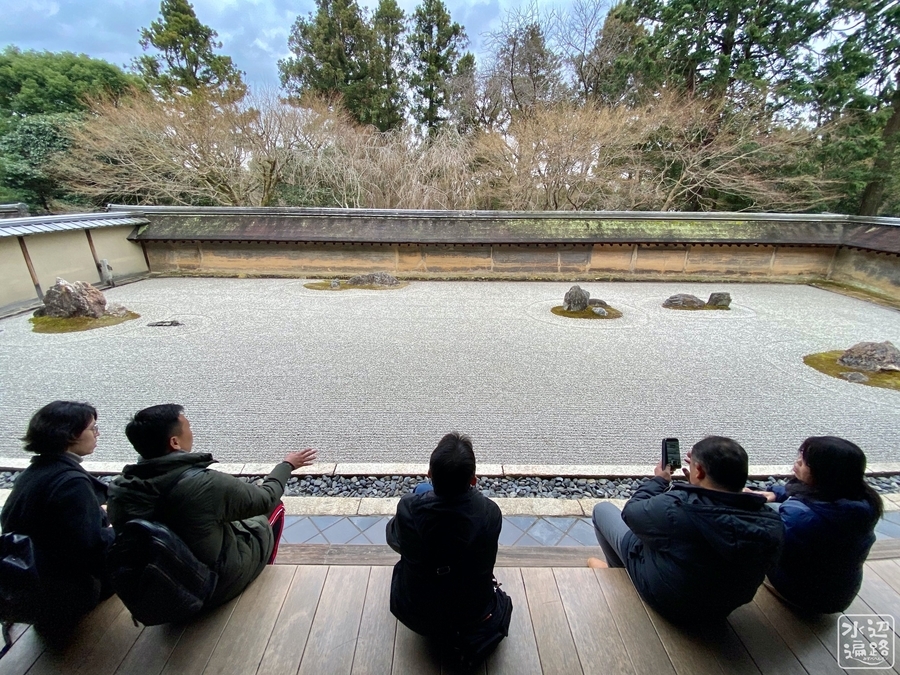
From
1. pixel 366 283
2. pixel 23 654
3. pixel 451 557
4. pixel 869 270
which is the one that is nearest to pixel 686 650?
pixel 451 557

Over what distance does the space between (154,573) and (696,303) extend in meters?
8.37

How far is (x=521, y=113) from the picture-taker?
12227 mm

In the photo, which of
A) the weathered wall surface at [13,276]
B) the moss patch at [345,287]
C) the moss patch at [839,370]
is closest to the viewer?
the moss patch at [839,370]

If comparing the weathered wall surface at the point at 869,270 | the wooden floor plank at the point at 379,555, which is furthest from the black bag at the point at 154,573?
the weathered wall surface at the point at 869,270

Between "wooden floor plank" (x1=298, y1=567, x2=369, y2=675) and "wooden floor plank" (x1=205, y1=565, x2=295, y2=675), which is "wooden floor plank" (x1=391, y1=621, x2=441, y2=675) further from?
"wooden floor plank" (x1=205, y1=565, x2=295, y2=675)

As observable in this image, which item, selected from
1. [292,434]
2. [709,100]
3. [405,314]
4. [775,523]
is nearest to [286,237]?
[405,314]

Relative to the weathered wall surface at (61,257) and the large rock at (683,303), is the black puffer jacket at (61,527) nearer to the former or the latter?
the large rock at (683,303)

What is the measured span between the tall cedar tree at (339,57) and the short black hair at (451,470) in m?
17.2

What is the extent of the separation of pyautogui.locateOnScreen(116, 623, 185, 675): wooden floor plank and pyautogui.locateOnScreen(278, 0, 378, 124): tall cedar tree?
56.7 ft

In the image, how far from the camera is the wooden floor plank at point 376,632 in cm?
139

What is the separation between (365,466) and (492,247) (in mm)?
7760

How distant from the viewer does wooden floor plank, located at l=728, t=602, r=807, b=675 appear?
1.40 m

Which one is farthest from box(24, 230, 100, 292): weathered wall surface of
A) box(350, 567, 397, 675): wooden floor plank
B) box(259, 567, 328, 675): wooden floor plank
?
box(350, 567, 397, 675): wooden floor plank

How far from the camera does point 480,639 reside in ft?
4.38
